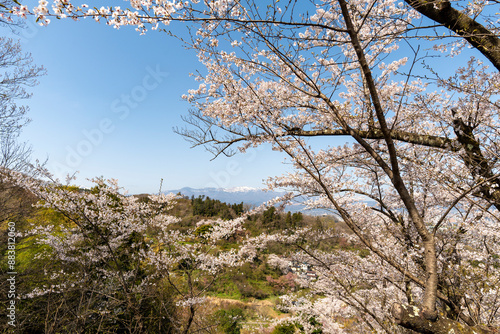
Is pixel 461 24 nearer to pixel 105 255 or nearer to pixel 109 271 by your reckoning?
pixel 105 255

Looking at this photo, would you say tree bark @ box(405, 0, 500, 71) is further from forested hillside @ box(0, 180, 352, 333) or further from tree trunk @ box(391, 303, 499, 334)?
forested hillside @ box(0, 180, 352, 333)

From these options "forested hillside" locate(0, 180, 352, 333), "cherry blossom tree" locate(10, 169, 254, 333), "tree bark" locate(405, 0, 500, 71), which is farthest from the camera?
"cherry blossom tree" locate(10, 169, 254, 333)

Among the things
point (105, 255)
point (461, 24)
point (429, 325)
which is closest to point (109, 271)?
point (105, 255)

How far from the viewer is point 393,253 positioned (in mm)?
3740

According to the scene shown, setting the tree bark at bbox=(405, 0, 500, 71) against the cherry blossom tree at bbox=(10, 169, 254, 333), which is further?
the cherry blossom tree at bbox=(10, 169, 254, 333)

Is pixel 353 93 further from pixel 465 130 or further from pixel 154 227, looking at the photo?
pixel 154 227

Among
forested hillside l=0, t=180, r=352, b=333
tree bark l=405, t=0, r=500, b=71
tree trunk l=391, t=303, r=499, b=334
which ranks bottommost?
forested hillside l=0, t=180, r=352, b=333

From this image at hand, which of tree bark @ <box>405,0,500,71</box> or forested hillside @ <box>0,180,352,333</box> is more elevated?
tree bark @ <box>405,0,500,71</box>

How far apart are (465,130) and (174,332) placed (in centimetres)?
889

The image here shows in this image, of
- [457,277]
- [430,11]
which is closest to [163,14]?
[430,11]

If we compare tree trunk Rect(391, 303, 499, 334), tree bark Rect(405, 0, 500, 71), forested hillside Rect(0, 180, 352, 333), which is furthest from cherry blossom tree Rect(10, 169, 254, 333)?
tree bark Rect(405, 0, 500, 71)

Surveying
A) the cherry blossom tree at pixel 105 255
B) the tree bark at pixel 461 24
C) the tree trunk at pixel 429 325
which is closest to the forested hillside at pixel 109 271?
the cherry blossom tree at pixel 105 255

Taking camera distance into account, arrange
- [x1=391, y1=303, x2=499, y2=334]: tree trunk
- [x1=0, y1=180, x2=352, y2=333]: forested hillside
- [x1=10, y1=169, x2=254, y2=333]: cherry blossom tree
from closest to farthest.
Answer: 1. [x1=391, y1=303, x2=499, y2=334]: tree trunk
2. [x1=0, y1=180, x2=352, y2=333]: forested hillside
3. [x1=10, y1=169, x2=254, y2=333]: cherry blossom tree

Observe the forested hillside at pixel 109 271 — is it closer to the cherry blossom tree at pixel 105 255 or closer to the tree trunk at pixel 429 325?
the cherry blossom tree at pixel 105 255
